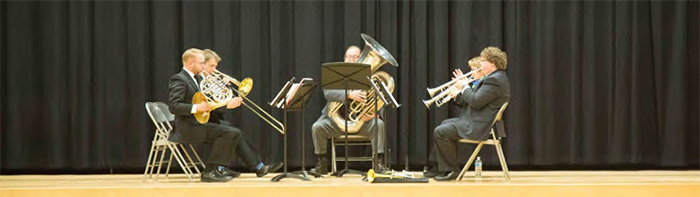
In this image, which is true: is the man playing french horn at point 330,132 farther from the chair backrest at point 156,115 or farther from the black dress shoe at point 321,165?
the chair backrest at point 156,115

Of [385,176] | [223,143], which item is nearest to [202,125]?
[223,143]

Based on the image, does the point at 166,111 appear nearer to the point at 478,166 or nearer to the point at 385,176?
the point at 385,176

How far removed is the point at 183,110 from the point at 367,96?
1.49m

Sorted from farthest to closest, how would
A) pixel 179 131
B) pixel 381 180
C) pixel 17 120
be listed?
1. pixel 17 120
2. pixel 179 131
3. pixel 381 180

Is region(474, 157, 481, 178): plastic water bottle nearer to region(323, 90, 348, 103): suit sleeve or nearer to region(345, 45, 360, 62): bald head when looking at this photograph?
region(323, 90, 348, 103): suit sleeve

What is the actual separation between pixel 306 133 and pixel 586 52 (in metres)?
2.67

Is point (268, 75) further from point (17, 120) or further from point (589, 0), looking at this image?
point (589, 0)

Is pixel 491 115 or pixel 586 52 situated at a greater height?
pixel 586 52

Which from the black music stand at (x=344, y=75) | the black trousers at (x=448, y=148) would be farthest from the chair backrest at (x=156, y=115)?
the black trousers at (x=448, y=148)

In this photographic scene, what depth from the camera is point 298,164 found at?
726cm

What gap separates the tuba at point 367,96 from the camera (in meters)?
6.14

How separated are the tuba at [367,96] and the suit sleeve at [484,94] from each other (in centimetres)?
71

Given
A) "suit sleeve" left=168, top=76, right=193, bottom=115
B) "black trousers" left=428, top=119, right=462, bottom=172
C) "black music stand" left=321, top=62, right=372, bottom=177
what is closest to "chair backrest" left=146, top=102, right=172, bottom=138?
"suit sleeve" left=168, top=76, right=193, bottom=115

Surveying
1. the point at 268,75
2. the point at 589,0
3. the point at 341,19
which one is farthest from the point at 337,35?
the point at 589,0
